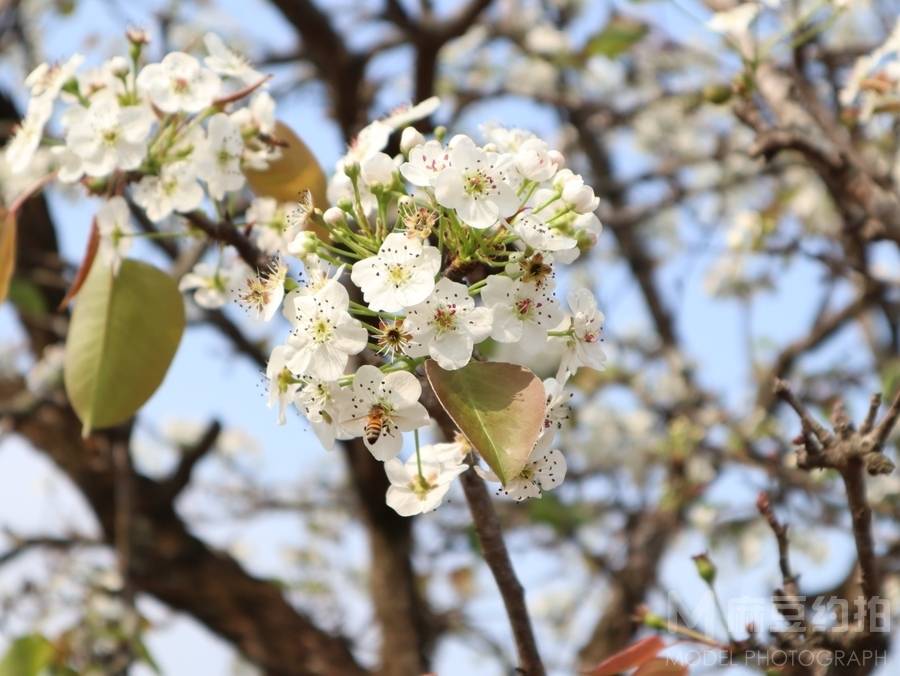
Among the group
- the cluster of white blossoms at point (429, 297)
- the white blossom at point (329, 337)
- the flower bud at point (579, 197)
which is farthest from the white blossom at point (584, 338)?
the white blossom at point (329, 337)

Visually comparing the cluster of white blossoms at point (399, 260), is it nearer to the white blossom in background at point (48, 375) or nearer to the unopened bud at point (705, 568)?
the unopened bud at point (705, 568)

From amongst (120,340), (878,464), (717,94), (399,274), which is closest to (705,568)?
(878,464)

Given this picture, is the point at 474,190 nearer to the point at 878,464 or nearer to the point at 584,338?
the point at 584,338

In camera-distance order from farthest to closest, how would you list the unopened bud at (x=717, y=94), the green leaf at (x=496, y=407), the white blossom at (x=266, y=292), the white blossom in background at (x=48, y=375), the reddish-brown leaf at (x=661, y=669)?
1. the white blossom in background at (x=48, y=375)
2. the unopened bud at (x=717, y=94)
3. the reddish-brown leaf at (x=661, y=669)
4. the white blossom at (x=266, y=292)
5. the green leaf at (x=496, y=407)

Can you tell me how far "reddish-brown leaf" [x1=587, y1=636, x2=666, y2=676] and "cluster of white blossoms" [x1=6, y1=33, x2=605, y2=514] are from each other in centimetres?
30

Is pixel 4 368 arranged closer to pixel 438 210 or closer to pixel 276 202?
pixel 276 202

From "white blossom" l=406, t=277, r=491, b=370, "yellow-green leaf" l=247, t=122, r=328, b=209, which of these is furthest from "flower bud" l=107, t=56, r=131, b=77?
"white blossom" l=406, t=277, r=491, b=370

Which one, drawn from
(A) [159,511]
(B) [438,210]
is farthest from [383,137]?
(A) [159,511]

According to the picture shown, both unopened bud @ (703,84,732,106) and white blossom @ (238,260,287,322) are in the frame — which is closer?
white blossom @ (238,260,287,322)

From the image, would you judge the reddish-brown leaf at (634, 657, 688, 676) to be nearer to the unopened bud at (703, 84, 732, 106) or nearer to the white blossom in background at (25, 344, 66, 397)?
the unopened bud at (703, 84, 732, 106)

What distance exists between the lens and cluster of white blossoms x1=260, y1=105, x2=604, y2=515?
1.01 metres

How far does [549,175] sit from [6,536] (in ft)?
9.60

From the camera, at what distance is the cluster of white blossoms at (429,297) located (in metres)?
1.01

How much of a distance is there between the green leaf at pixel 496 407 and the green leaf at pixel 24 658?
108 centimetres
